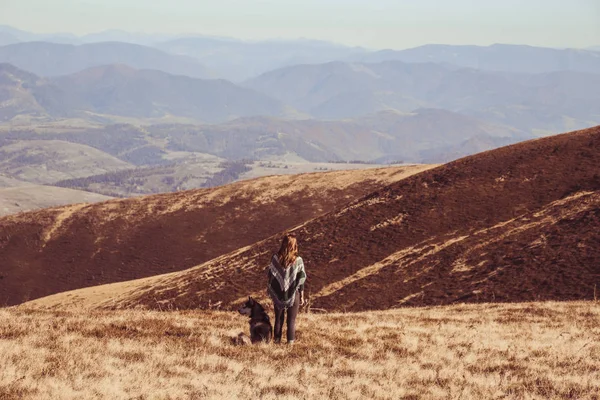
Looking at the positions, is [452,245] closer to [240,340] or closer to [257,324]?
[257,324]

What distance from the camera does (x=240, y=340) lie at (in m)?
14.9

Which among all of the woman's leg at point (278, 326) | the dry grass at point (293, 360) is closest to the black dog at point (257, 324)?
the woman's leg at point (278, 326)

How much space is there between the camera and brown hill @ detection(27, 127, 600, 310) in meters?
37.4

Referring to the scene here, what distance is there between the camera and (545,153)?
56.5 m

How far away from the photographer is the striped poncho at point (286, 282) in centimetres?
1457

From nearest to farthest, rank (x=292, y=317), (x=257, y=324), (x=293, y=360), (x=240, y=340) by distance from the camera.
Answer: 1. (x=293, y=360)
2. (x=292, y=317)
3. (x=240, y=340)
4. (x=257, y=324)

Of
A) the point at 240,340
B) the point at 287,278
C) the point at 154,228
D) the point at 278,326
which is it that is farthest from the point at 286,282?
the point at 154,228

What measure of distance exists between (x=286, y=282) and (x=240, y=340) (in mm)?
1924

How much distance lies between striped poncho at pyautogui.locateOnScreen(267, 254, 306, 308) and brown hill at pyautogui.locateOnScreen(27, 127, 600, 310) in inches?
865

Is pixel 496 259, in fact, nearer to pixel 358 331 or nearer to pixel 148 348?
pixel 358 331

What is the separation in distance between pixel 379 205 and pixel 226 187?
5046 cm

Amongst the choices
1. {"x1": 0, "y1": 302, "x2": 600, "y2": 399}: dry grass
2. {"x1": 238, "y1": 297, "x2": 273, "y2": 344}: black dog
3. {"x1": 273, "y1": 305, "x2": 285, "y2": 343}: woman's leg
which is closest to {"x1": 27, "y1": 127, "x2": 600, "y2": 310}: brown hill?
{"x1": 0, "y1": 302, "x2": 600, "y2": 399}: dry grass

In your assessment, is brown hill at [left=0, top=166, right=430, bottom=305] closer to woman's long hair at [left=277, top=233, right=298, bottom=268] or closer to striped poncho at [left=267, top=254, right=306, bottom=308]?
striped poncho at [left=267, top=254, right=306, bottom=308]

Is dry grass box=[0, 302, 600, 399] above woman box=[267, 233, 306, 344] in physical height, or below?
below
